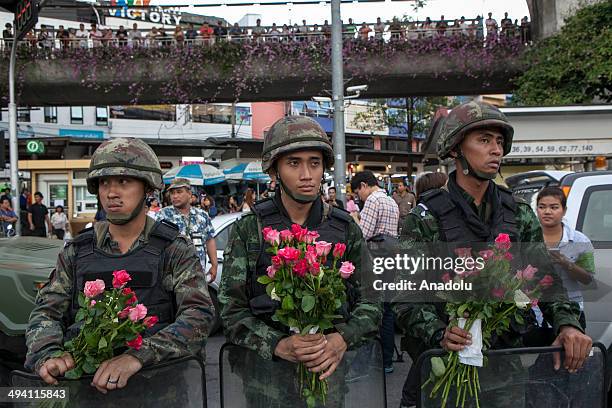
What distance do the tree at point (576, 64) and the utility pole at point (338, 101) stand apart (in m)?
5.14

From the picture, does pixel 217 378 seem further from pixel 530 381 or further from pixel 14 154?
pixel 14 154

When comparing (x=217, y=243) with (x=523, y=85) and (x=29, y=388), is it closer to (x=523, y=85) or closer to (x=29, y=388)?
(x=29, y=388)

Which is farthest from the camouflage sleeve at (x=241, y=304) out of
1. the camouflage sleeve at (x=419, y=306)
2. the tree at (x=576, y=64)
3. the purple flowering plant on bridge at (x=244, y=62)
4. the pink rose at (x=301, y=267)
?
the purple flowering plant on bridge at (x=244, y=62)

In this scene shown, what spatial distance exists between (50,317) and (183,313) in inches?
21.6

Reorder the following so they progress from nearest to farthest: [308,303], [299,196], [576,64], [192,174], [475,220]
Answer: [308,303] → [475,220] → [299,196] → [576,64] → [192,174]

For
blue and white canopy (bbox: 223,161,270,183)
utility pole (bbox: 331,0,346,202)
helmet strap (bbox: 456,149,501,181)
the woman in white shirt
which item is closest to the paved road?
helmet strap (bbox: 456,149,501,181)

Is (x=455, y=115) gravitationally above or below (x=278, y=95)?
below

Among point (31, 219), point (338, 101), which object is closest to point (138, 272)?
point (338, 101)

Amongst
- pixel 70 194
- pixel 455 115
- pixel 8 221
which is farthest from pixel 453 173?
pixel 70 194

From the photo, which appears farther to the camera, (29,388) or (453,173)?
(453,173)

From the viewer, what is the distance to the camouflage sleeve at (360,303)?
2.25 m

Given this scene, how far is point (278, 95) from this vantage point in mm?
18125

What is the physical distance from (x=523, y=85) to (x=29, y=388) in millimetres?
15046

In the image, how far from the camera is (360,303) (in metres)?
2.43
